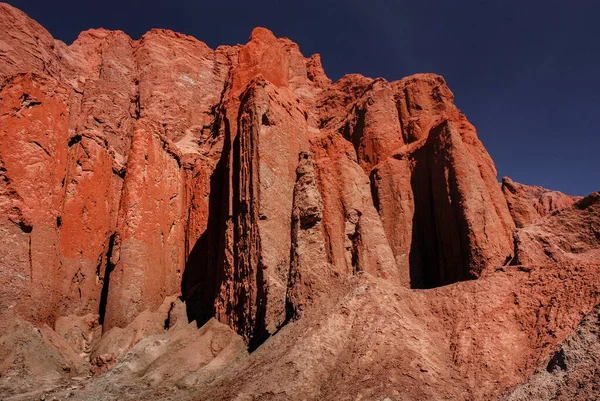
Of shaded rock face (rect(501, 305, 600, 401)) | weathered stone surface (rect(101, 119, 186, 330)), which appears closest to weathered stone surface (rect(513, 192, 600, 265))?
shaded rock face (rect(501, 305, 600, 401))

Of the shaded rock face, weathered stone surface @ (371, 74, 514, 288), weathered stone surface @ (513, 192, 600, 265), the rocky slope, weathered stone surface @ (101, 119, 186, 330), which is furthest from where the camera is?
weathered stone surface @ (101, 119, 186, 330)

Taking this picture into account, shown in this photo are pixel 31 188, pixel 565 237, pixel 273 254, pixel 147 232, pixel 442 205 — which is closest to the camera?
pixel 565 237

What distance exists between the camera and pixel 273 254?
17.2 meters

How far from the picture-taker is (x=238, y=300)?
17.7 meters

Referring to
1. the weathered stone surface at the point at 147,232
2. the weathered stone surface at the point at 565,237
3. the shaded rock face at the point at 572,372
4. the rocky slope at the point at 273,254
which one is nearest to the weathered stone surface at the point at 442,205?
the rocky slope at the point at 273,254

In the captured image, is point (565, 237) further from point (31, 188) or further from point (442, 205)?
point (31, 188)

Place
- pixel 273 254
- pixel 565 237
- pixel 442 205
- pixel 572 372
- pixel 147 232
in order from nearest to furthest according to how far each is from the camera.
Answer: pixel 572 372 < pixel 565 237 < pixel 273 254 < pixel 442 205 < pixel 147 232

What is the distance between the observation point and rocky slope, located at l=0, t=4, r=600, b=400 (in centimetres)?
1180

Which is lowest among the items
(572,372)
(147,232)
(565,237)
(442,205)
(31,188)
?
(572,372)

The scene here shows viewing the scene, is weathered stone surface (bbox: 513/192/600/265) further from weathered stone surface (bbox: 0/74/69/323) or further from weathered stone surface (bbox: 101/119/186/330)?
weathered stone surface (bbox: 0/74/69/323)

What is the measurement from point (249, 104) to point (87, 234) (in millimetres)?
10032

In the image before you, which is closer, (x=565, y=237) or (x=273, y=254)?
(x=565, y=237)

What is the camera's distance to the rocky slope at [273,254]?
11.8 m

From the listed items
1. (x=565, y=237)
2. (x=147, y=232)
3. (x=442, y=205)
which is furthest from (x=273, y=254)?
(x=565, y=237)
